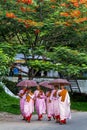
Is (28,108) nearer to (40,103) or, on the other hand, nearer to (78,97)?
(40,103)

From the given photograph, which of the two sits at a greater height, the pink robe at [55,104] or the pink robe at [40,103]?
the pink robe at [55,104]

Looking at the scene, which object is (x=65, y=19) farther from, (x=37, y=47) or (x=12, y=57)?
(x=12, y=57)

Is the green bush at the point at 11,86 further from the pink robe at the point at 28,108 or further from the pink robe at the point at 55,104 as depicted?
the pink robe at the point at 55,104

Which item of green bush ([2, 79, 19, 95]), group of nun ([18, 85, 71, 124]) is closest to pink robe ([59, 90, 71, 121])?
group of nun ([18, 85, 71, 124])

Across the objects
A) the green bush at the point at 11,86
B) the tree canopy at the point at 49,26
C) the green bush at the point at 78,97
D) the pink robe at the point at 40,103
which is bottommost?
the green bush at the point at 78,97

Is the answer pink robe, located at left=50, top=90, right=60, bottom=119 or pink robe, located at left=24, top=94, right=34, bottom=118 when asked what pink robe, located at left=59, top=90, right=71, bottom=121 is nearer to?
pink robe, located at left=50, top=90, right=60, bottom=119

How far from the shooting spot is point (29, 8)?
1966cm

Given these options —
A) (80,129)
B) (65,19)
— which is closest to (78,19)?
(65,19)

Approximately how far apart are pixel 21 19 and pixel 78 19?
2.58 m

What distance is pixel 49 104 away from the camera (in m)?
18.5

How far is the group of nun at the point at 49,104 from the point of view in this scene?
56.2 ft

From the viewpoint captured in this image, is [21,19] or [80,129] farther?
[21,19]

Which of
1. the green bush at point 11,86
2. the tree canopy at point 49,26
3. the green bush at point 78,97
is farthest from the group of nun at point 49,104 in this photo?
the green bush at point 78,97

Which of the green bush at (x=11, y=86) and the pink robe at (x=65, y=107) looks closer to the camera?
the pink robe at (x=65, y=107)
